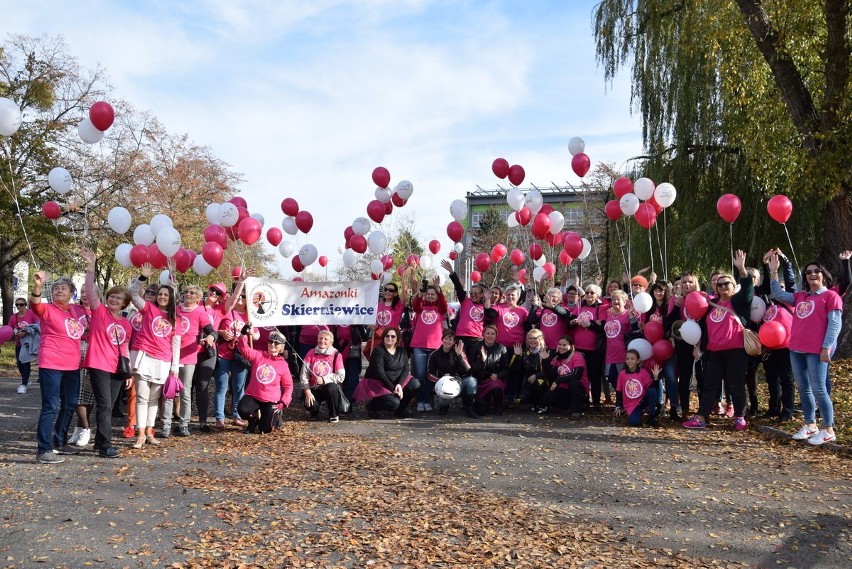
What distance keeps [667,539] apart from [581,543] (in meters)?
0.61

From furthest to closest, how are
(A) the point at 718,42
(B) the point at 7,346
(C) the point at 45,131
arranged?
(B) the point at 7,346, (C) the point at 45,131, (A) the point at 718,42

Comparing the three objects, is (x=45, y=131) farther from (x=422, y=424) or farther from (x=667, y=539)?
(x=667, y=539)

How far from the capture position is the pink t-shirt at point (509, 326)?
10.6 metres

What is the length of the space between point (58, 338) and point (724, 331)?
7321mm

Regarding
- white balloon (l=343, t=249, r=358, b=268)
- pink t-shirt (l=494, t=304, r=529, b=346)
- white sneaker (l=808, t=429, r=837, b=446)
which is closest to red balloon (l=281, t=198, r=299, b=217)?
white balloon (l=343, t=249, r=358, b=268)

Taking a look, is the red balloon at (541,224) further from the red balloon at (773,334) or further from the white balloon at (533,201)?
the red balloon at (773,334)

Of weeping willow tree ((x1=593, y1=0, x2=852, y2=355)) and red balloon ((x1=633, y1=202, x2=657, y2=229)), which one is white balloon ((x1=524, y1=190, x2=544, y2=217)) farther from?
weeping willow tree ((x1=593, y1=0, x2=852, y2=355))

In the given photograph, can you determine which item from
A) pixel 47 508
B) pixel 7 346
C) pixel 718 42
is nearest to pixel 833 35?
pixel 718 42

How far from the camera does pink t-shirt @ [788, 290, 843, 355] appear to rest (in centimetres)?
753

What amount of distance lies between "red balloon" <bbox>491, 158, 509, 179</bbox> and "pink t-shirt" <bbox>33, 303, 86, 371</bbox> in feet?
26.5

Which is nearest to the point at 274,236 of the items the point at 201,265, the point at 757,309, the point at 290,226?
the point at 290,226

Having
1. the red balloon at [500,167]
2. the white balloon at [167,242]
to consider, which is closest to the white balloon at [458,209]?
the red balloon at [500,167]

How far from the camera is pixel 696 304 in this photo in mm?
8656

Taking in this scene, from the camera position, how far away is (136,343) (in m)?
7.46
